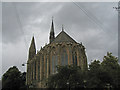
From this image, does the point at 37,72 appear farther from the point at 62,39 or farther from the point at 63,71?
the point at 63,71

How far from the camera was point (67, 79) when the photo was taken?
3353cm

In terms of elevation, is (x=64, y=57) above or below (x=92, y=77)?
above

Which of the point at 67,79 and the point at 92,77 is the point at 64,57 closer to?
the point at 67,79

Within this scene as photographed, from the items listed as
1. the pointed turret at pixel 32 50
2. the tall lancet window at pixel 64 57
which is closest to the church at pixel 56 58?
the tall lancet window at pixel 64 57

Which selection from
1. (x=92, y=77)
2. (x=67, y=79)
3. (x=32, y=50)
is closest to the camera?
(x=92, y=77)

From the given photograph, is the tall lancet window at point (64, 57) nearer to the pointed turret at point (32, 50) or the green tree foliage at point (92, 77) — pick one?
the green tree foliage at point (92, 77)

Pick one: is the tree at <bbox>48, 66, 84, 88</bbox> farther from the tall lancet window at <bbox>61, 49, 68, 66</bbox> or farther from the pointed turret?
the pointed turret

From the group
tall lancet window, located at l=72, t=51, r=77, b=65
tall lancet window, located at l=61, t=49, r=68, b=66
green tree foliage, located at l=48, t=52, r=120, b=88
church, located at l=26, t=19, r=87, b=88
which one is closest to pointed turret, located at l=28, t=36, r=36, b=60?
church, located at l=26, t=19, r=87, b=88

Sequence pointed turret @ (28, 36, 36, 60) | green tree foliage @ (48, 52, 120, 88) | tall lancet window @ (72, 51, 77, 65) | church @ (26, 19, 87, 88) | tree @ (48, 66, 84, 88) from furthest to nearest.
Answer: pointed turret @ (28, 36, 36, 60) < tall lancet window @ (72, 51, 77, 65) < church @ (26, 19, 87, 88) < tree @ (48, 66, 84, 88) < green tree foliage @ (48, 52, 120, 88)

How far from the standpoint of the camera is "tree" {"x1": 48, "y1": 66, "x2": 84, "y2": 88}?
31802 millimetres

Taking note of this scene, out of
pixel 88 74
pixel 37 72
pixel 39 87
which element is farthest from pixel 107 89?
pixel 37 72

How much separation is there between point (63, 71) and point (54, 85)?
3949 millimetres

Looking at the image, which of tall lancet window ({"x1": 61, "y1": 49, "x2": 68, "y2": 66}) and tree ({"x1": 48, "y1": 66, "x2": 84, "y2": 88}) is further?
tall lancet window ({"x1": 61, "y1": 49, "x2": 68, "y2": 66})

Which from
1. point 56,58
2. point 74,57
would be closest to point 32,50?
point 56,58
